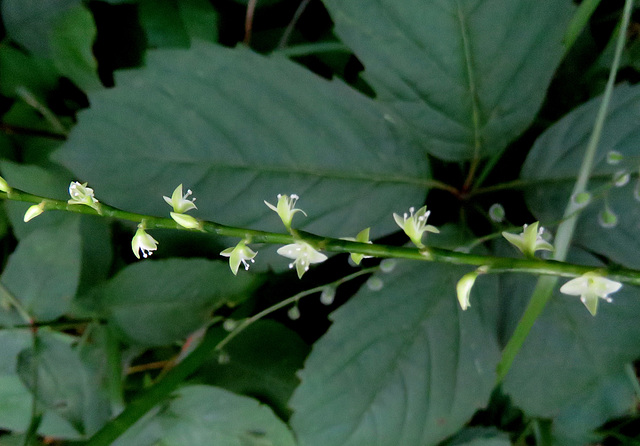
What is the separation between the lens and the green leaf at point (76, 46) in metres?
1.20

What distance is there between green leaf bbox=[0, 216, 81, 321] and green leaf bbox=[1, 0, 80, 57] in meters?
0.55

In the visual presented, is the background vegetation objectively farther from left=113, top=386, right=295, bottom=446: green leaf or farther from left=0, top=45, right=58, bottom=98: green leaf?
left=0, top=45, right=58, bottom=98: green leaf

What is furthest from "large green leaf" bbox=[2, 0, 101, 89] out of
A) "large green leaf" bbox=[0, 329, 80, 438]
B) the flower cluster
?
the flower cluster

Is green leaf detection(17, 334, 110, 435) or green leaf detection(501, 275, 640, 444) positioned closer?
green leaf detection(501, 275, 640, 444)

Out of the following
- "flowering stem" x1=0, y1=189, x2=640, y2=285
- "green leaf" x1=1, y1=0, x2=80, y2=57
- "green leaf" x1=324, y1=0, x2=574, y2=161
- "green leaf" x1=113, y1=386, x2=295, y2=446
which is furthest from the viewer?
"green leaf" x1=1, y1=0, x2=80, y2=57

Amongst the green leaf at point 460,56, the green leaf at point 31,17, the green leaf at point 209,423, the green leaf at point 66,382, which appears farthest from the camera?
the green leaf at point 31,17

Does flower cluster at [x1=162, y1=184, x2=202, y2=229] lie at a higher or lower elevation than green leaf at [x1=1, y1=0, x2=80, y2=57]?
lower

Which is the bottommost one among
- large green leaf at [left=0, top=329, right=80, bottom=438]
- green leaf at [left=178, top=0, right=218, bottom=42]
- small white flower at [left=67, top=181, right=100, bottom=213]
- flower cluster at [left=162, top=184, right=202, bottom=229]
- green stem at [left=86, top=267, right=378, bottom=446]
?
large green leaf at [left=0, top=329, right=80, bottom=438]

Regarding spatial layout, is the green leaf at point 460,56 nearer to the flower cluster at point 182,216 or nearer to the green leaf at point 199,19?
the green leaf at point 199,19

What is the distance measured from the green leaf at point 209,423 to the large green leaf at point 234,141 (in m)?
0.39

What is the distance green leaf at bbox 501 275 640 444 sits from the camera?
1.02 metres

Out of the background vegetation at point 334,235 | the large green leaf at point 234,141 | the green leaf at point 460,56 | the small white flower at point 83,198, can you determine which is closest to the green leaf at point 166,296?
the background vegetation at point 334,235

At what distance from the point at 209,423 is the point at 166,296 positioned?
0.96 ft

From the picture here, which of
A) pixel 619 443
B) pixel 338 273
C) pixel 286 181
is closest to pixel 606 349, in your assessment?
pixel 619 443
